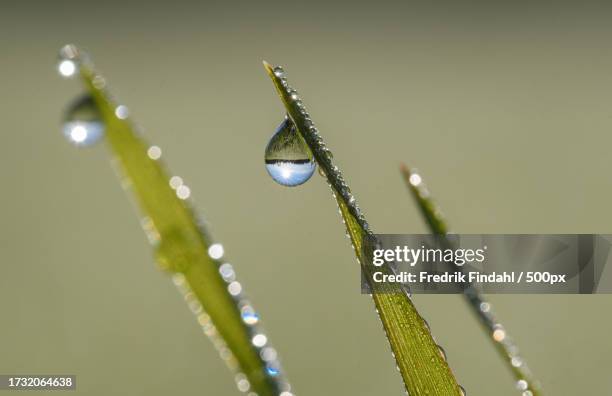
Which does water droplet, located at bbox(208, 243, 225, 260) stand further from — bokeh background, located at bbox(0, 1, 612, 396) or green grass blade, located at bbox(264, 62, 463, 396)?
bokeh background, located at bbox(0, 1, 612, 396)

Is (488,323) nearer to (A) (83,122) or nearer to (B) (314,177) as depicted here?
(A) (83,122)

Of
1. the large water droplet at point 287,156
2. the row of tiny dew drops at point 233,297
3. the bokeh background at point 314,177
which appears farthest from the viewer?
the bokeh background at point 314,177

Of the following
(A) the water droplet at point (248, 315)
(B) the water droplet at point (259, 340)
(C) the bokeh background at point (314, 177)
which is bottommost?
(B) the water droplet at point (259, 340)

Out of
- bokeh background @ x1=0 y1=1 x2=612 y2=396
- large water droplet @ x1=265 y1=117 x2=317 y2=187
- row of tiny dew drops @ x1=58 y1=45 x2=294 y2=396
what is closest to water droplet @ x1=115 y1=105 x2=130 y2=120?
row of tiny dew drops @ x1=58 y1=45 x2=294 y2=396

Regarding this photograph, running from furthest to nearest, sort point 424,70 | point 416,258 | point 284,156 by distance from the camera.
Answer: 1. point 424,70
2. point 416,258
3. point 284,156

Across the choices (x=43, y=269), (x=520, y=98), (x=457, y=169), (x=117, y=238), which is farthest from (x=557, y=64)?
(x=43, y=269)

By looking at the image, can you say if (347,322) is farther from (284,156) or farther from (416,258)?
(284,156)

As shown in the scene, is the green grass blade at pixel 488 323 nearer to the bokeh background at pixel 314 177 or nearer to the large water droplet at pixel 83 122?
the large water droplet at pixel 83 122

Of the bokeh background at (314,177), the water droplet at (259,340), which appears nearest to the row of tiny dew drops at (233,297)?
the water droplet at (259,340)
